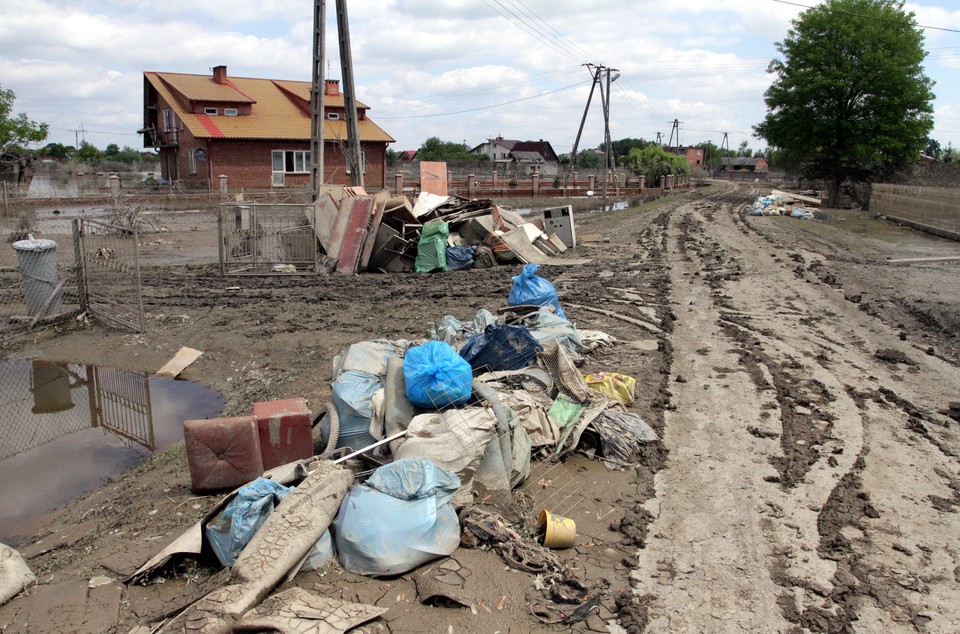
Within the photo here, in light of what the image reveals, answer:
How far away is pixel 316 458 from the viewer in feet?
15.9

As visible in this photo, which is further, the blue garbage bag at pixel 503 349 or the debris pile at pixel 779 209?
the debris pile at pixel 779 209

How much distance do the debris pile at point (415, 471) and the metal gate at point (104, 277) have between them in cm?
527

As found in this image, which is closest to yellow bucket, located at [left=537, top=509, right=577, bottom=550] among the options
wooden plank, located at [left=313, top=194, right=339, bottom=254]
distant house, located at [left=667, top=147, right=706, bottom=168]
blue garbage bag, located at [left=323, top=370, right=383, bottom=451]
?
blue garbage bag, located at [left=323, top=370, right=383, bottom=451]

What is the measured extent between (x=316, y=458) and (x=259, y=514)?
3.00ft

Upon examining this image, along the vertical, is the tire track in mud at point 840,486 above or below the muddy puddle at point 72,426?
above

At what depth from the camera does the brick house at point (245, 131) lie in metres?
35.3

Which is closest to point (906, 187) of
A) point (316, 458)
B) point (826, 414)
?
point (826, 414)

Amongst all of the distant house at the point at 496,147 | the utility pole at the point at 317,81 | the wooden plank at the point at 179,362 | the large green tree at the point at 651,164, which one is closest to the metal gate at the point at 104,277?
the wooden plank at the point at 179,362

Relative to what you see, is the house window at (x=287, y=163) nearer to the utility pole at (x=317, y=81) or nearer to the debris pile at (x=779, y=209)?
the utility pole at (x=317, y=81)

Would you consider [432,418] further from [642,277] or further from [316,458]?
[642,277]

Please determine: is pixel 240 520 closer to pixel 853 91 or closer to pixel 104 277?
pixel 104 277

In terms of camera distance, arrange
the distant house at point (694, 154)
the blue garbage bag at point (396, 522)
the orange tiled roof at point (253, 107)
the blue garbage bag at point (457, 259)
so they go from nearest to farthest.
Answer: the blue garbage bag at point (396, 522) < the blue garbage bag at point (457, 259) < the orange tiled roof at point (253, 107) < the distant house at point (694, 154)

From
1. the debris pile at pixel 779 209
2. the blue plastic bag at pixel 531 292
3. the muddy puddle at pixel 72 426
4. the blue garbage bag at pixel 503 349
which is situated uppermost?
the debris pile at pixel 779 209

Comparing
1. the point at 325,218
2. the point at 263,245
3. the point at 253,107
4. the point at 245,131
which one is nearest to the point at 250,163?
the point at 245,131
